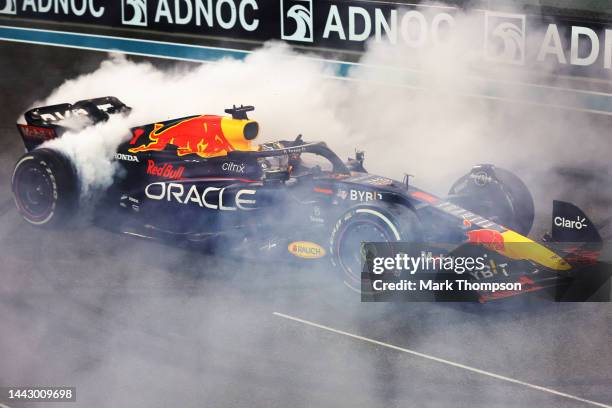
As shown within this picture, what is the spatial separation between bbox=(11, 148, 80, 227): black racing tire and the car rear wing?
11.7 inches

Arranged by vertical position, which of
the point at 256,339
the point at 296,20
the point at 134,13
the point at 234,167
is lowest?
the point at 256,339

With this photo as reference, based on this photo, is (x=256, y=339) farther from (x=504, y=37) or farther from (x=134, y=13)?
(x=134, y=13)

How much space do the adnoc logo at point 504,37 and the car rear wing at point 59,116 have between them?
376cm

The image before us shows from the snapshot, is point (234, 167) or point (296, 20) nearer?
point (234, 167)

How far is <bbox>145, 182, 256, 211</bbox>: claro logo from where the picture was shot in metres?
7.24

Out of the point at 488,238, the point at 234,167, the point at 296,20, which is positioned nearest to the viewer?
the point at 488,238

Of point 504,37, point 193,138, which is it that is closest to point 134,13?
point 193,138

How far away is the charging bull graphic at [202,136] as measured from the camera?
7.48m

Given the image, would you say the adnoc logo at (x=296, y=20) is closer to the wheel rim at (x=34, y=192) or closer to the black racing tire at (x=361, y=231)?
the wheel rim at (x=34, y=192)

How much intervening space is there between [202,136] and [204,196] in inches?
22.7

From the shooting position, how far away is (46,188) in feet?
26.1

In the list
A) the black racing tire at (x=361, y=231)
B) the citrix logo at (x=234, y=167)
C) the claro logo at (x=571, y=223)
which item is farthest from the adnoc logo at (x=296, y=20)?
the claro logo at (x=571, y=223)

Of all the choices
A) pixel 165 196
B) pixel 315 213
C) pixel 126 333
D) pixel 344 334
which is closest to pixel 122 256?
pixel 165 196

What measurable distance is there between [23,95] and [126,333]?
5.49 meters
